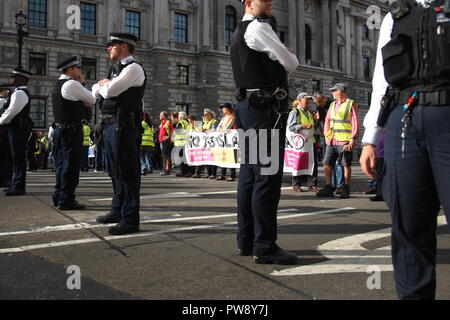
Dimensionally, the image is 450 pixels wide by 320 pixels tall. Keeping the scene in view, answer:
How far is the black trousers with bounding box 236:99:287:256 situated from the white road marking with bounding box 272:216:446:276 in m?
0.33

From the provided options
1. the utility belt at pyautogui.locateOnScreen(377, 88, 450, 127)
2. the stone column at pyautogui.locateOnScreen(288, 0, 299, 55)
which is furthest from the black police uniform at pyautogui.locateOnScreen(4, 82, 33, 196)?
the stone column at pyautogui.locateOnScreen(288, 0, 299, 55)

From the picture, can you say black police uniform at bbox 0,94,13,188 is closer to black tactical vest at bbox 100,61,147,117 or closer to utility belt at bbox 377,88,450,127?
black tactical vest at bbox 100,61,147,117

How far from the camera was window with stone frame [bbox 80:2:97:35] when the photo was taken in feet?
112

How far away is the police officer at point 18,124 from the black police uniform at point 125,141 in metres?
3.65

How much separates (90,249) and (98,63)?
33461 millimetres

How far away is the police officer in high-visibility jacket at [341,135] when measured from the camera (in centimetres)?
726

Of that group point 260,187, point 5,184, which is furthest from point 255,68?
point 5,184

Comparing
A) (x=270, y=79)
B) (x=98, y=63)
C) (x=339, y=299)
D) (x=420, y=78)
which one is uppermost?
(x=98, y=63)

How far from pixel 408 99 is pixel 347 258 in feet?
5.78

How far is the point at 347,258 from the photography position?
3.21 meters

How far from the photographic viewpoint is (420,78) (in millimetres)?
1760

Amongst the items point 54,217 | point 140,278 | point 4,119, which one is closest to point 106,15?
point 4,119

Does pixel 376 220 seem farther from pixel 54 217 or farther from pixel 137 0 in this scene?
pixel 137 0

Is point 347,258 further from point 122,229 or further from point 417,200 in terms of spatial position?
point 122,229
